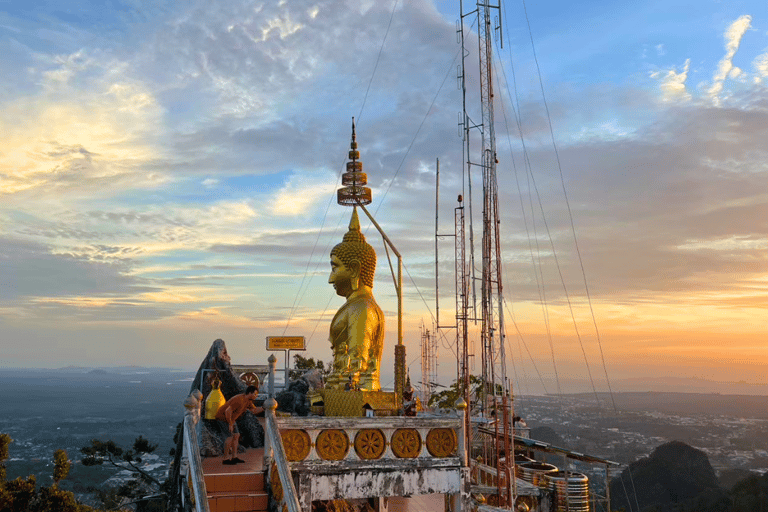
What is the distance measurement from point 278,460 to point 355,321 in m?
8.87

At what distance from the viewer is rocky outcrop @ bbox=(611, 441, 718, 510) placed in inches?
2584

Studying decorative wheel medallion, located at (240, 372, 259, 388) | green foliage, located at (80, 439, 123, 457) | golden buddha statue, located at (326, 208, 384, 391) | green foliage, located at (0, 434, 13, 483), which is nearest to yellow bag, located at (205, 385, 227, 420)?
golden buddha statue, located at (326, 208, 384, 391)

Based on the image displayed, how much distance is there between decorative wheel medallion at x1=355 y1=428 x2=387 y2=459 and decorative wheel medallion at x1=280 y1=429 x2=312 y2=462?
38.0 inches

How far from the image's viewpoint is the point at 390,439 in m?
12.2

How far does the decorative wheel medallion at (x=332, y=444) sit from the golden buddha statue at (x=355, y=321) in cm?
553

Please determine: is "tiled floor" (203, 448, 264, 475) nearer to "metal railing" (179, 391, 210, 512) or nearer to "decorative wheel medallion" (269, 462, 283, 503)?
"metal railing" (179, 391, 210, 512)

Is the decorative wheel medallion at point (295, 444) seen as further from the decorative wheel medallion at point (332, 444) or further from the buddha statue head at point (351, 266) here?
the buddha statue head at point (351, 266)

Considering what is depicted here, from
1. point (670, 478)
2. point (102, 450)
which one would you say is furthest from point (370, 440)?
point (670, 478)

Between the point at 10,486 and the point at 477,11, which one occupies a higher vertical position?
the point at 477,11

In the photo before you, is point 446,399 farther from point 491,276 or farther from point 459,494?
point 459,494

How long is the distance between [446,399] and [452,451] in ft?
92.8

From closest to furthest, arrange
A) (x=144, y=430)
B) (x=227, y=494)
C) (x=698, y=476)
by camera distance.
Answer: (x=227, y=494)
(x=698, y=476)
(x=144, y=430)

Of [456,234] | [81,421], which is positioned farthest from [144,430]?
[456,234]

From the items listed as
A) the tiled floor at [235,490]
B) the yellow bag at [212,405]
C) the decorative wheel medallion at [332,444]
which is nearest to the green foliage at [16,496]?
the tiled floor at [235,490]
